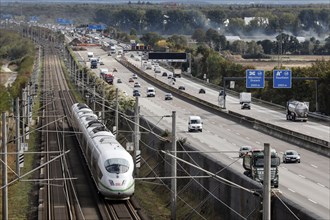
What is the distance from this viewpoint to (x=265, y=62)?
581 feet

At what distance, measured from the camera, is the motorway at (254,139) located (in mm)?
37969

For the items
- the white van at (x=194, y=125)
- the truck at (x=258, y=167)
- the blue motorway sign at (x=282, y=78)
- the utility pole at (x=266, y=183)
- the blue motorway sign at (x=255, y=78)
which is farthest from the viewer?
the blue motorway sign at (x=255, y=78)

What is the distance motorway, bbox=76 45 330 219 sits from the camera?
38.0 meters

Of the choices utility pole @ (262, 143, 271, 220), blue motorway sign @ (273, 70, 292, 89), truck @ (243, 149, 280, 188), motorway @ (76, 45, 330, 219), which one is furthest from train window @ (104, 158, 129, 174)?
blue motorway sign @ (273, 70, 292, 89)

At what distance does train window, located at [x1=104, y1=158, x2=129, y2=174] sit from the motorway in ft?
16.5

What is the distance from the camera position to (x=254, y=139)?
62.5m

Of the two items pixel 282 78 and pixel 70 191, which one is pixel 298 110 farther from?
pixel 70 191

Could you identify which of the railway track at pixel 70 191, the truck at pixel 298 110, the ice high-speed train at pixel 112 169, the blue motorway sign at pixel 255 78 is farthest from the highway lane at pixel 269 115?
the ice high-speed train at pixel 112 169

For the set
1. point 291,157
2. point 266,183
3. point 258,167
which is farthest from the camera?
point 291,157

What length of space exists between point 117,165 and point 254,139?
23591mm

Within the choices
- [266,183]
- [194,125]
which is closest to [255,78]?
[194,125]

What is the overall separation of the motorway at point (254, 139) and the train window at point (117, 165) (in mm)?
5016

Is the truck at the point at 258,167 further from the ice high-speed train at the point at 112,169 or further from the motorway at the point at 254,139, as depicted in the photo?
the ice high-speed train at the point at 112,169

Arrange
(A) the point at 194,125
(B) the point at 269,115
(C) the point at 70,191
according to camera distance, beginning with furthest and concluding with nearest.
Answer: (B) the point at 269,115, (A) the point at 194,125, (C) the point at 70,191
